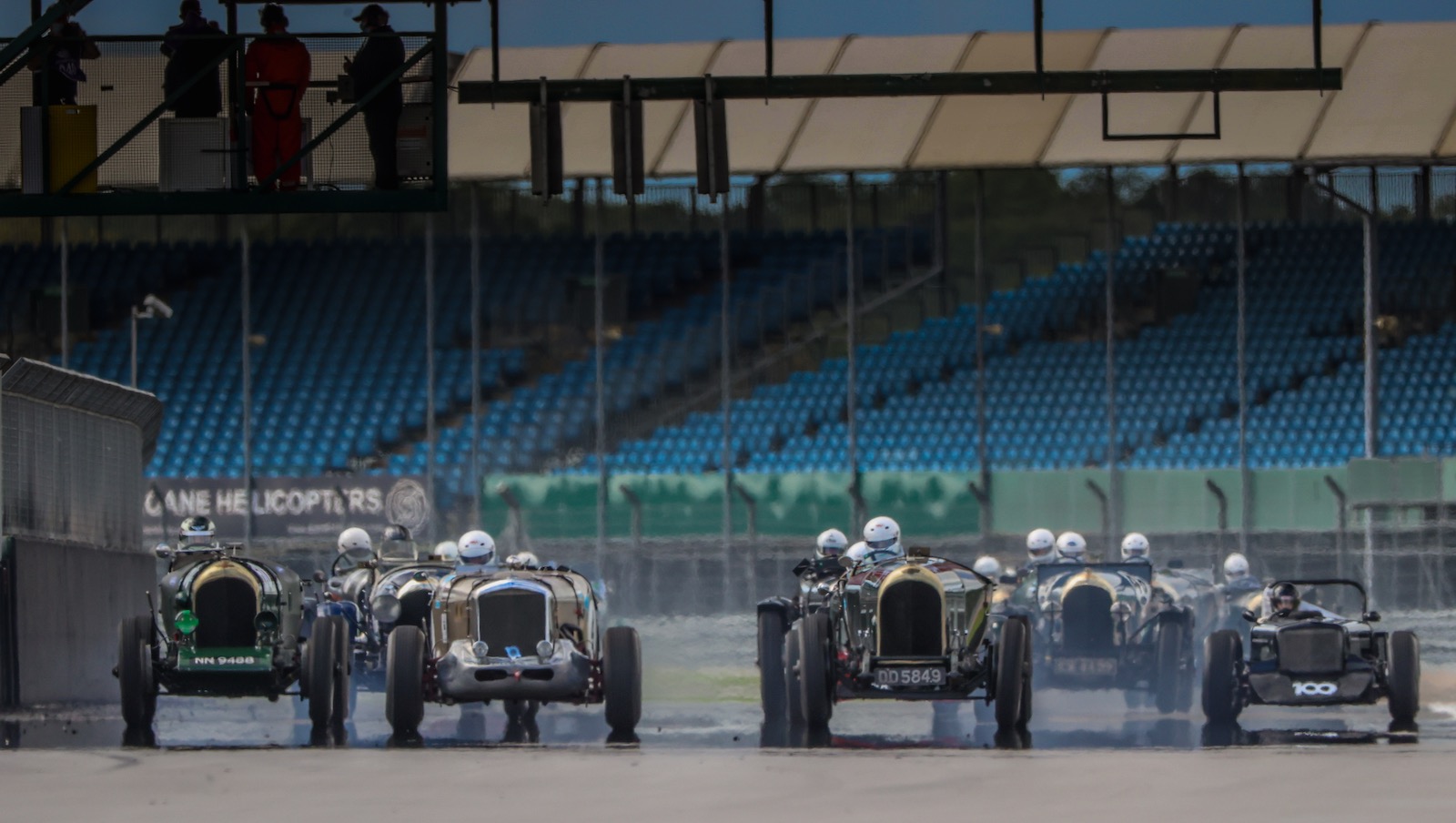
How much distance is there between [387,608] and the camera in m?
20.5

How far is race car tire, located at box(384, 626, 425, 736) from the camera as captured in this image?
1691 cm

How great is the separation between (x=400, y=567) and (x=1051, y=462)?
49.4ft

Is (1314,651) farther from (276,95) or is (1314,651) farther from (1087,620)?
(276,95)

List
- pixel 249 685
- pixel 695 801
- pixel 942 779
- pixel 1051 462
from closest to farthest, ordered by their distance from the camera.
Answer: pixel 695 801 → pixel 942 779 → pixel 249 685 → pixel 1051 462

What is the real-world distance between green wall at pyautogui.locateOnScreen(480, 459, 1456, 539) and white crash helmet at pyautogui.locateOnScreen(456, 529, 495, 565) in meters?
14.6

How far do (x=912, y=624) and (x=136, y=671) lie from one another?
18.4 feet

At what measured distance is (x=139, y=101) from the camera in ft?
54.9

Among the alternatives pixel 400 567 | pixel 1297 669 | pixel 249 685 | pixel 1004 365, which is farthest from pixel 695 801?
pixel 1004 365

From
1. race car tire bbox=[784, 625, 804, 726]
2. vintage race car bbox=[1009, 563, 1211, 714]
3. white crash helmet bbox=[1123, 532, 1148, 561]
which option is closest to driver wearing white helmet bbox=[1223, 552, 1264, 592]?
white crash helmet bbox=[1123, 532, 1148, 561]

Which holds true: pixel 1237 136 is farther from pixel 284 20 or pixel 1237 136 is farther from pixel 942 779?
pixel 942 779

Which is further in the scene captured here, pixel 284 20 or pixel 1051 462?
pixel 1051 462

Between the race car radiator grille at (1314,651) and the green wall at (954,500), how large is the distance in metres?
14.4

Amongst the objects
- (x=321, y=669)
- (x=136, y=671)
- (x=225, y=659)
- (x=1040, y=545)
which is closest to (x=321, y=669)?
(x=321, y=669)

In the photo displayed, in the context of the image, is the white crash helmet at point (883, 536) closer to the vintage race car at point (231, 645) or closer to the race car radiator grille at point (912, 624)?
the race car radiator grille at point (912, 624)
